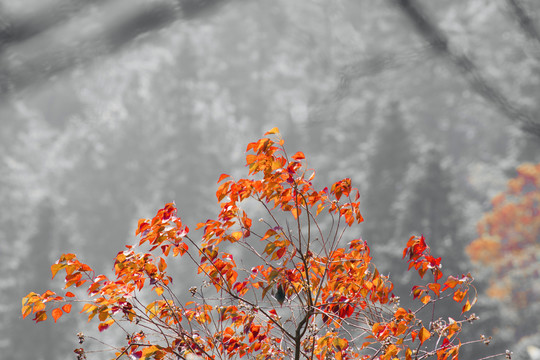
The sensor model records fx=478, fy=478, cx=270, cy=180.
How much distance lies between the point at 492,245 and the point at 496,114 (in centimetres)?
150

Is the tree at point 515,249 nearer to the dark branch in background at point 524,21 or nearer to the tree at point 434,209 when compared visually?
the tree at point 434,209

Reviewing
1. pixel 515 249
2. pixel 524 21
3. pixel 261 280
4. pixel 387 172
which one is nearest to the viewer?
pixel 261 280

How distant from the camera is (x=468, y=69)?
18.6 ft

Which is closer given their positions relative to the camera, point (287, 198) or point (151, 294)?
point (287, 198)

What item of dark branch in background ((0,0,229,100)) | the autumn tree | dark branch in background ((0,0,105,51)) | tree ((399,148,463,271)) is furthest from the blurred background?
the autumn tree

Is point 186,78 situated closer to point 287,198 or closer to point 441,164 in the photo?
point 441,164

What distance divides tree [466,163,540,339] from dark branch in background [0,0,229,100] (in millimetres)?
3756

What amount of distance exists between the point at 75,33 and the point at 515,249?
4.65m

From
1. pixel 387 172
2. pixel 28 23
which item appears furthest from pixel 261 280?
pixel 387 172

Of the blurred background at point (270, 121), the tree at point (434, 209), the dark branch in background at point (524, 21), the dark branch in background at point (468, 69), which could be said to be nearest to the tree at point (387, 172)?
the blurred background at point (270, 121)

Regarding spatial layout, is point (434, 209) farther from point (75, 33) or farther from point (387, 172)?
point (75, 33)

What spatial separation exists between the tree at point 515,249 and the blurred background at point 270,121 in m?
0.07

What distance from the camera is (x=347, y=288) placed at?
1.52 m

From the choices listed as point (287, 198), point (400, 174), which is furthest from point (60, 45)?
point (400, 174)
